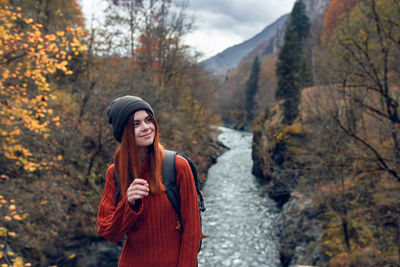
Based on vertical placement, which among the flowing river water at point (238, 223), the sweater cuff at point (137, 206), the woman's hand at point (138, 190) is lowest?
the flowing river water at point (238, 223)

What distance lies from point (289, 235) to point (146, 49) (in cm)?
1368

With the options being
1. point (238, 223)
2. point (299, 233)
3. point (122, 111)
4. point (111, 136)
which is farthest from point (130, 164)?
point (238, 223)

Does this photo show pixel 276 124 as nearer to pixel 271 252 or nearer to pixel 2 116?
pixel 271 252

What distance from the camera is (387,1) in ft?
20.0

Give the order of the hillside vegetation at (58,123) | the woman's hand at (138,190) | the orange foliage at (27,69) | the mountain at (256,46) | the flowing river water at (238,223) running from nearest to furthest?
1. the woman's hand at (138,190)
2. the orange foliage at (27,69)
3. the hillside vegetation at (58,123)
4. the mountain at (256,46)
5. the flowing river water at (238,223)

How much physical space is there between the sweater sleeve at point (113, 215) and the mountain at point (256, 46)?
7213 millimetres

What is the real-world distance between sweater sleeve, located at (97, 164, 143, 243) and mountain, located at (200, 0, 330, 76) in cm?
721

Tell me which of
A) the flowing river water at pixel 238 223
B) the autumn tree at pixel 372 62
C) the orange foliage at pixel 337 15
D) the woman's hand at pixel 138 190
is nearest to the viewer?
the woman's hand at pixel 138 190

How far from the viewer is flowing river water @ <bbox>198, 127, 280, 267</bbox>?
29.9ft

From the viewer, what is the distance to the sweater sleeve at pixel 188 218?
1670mm

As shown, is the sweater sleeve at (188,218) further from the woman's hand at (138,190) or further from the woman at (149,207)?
the woman's hand at (138,190)

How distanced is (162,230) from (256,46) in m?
16.1

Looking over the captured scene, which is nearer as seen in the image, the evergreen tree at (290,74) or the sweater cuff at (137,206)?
the sweater cuff at (137,206)

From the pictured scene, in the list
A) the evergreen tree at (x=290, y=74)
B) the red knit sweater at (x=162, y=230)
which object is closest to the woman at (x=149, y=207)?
the red knit sweater at (x=162, y=230)
